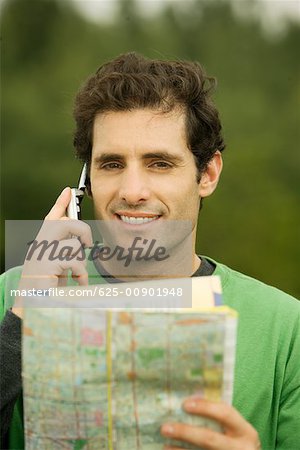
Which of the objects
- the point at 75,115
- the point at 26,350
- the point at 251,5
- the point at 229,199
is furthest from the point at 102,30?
the point at 26,350

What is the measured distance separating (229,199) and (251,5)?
5965mm

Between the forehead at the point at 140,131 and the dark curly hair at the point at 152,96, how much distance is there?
3 cm

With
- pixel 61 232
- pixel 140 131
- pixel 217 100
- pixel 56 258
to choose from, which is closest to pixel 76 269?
pixel 56 258

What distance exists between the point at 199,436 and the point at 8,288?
1150 mm

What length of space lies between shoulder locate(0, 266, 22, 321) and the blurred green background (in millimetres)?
15352

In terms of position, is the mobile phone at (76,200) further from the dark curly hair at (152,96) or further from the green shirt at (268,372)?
the green shirt at (268,372)

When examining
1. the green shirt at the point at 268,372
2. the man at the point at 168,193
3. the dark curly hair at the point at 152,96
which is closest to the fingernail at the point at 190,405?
the man at the point at 168,193

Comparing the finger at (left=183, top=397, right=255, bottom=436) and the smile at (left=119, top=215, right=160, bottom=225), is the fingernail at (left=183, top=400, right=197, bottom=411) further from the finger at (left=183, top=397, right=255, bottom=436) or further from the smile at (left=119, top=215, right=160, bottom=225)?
the smile at (left=119, top=215, right=160, bottom=225)

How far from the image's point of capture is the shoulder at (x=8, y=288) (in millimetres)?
2811

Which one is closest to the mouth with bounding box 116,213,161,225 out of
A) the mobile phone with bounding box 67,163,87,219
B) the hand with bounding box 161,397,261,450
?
the mobile phone with bounding box 67,163,87,219

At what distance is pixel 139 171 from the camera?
9.07 feet

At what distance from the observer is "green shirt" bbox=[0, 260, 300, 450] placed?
8.44ft

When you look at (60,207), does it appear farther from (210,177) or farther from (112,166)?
(210,177)

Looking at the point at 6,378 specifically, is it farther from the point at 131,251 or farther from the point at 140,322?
the point at 131,251
